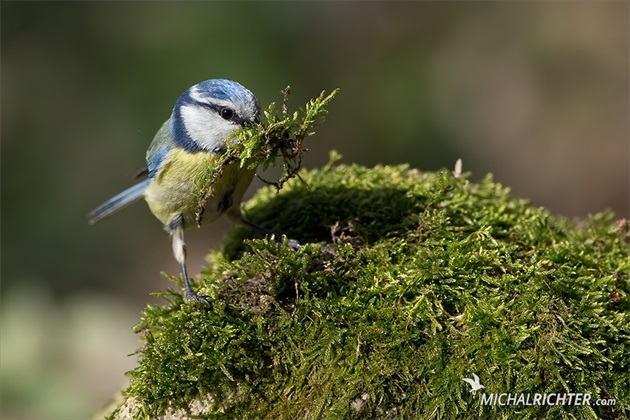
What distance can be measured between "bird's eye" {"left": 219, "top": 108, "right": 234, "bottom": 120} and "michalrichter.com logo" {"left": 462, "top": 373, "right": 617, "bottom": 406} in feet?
4.40

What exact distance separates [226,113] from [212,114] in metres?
0.10

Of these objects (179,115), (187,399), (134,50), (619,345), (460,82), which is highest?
(134,50)

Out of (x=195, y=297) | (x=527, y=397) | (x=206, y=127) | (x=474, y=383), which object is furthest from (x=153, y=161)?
(x=527, y=397)

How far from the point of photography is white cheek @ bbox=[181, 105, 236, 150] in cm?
256

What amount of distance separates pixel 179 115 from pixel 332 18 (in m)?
4.72

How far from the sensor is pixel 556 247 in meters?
2.45

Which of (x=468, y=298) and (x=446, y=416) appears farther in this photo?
(x=468, y=298)

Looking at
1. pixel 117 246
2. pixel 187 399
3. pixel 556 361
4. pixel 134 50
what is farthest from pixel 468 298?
pixel 117 246

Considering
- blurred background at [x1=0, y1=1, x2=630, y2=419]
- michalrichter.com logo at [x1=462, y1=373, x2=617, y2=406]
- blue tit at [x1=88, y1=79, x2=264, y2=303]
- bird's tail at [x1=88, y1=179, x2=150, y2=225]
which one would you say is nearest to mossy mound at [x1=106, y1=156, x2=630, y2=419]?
michalrichter.com logo at [x1=462, y1=373, x2=617, y2=406]

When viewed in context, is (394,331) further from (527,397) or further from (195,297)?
(195,297)

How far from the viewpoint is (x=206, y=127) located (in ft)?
8.64

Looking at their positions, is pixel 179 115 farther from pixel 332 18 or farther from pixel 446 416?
pixel 332 18

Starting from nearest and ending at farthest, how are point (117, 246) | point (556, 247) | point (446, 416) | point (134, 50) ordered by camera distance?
1. point (446, 416)
2. point (556, 247)
3. point (134, 50)
4. point (117, 246)

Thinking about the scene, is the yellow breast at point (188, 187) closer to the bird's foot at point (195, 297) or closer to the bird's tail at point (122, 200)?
the bird's tail at point (122, 200)
